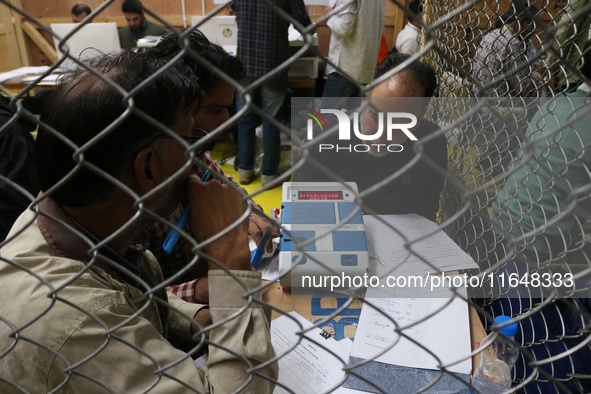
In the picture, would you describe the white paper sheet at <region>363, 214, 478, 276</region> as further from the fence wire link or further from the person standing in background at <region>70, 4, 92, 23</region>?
the person standing in background at <region>70, 4, 92, 23</region>

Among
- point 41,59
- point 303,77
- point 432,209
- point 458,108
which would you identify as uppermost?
point 458,108

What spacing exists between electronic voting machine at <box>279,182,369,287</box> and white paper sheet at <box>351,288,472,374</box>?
0.12m

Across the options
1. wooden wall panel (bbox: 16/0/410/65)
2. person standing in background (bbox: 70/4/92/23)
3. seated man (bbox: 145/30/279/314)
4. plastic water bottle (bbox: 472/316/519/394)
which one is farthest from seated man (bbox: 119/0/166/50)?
plastic water bottle (bbox: 472/316/519/394)

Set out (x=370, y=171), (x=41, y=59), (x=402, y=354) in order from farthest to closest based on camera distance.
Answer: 1. (x=41, y=59)
2. (x=370, y=171)
3. (x=402, y=354)

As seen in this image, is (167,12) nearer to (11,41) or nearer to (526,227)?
(11,41)

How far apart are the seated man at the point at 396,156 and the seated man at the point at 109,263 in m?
0.81

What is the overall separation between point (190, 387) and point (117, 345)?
0.45 ft

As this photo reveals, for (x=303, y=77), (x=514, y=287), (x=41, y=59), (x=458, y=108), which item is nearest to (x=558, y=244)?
(x=514, y=287)

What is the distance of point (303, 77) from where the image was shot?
441 cm

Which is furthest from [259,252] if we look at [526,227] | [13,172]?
[526,227]

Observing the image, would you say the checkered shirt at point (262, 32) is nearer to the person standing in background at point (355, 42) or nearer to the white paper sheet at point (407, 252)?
the person standing in background at point (355, 42)

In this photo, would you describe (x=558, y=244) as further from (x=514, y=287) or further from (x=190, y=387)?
(x=190, y=387)

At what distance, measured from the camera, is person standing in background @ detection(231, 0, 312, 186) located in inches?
120

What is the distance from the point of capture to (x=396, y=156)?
1913 mm
